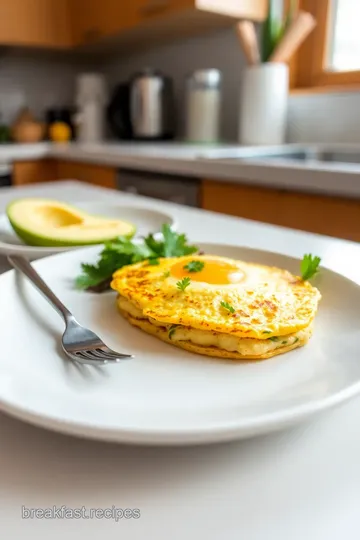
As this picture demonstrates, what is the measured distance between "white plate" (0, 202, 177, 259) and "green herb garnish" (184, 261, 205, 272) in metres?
0.23

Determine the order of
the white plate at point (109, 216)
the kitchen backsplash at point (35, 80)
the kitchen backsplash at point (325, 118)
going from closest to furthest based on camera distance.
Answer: the white plate at point (109, 216) < the kitchen backsplash at point (325, 118) < the kitchen backsplash at point (35, 80)

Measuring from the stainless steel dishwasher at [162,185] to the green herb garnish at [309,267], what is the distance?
131cm

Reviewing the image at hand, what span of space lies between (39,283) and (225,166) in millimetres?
1238

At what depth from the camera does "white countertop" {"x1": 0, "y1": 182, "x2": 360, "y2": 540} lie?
0.27 meters

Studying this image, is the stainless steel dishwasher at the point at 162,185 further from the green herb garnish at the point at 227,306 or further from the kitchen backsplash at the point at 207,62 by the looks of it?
the green herb garnish at the point at 227,306

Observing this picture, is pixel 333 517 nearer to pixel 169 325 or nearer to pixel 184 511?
pixel 184 511

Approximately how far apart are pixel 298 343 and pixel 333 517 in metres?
0.16

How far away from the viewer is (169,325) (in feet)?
1.46

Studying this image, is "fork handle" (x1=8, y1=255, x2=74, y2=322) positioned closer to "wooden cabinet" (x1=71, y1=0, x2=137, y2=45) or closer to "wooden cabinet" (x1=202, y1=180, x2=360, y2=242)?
"wooden cabinet" (x1=202, y1=180, x2=360, y2=242)

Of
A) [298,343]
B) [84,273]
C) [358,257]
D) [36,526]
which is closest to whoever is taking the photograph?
[36,526]

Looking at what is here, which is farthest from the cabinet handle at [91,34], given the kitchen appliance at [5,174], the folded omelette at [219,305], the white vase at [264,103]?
the folded omelette at [219,305]

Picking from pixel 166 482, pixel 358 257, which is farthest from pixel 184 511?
pixel 358 257

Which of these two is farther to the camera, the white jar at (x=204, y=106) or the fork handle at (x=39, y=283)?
the white jar at (x=204, y=106)

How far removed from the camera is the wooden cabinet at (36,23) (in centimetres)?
271
